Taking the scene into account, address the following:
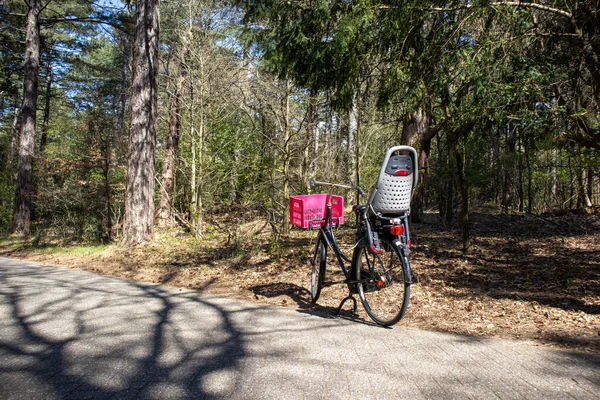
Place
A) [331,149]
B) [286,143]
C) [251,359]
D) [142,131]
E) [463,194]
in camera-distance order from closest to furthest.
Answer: [251,359] < [463,194] < [286,143] < [142,131] < [331,149]

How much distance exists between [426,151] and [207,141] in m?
6.51

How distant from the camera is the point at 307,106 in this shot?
1018cm

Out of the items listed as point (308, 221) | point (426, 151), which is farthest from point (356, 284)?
point (426, 151)

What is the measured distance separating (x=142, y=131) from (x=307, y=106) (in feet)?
13.2

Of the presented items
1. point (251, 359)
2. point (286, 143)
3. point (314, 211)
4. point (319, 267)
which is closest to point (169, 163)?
point (286, 143)

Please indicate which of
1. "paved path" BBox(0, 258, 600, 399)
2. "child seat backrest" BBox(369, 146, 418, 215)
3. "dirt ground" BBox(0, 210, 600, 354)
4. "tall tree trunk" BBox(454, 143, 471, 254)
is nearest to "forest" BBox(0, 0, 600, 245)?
"tall tree trunk" BBox(454, 143, 471, 254)

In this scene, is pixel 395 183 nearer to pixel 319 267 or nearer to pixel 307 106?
pixel 319 267

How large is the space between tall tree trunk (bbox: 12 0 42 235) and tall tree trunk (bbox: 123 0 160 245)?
7.18 meters

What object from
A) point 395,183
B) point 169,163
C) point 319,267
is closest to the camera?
point 395,183

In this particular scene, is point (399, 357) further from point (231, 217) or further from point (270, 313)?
point (231, 217)

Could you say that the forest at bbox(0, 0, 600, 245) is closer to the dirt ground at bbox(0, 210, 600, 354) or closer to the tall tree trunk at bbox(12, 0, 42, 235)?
the tall tree trunk at bbox(12, 0, 42, 235)

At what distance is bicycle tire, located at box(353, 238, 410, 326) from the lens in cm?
354

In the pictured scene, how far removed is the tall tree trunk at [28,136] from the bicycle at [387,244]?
555 inches

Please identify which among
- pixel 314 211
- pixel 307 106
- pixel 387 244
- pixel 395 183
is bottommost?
pixel 387 244
